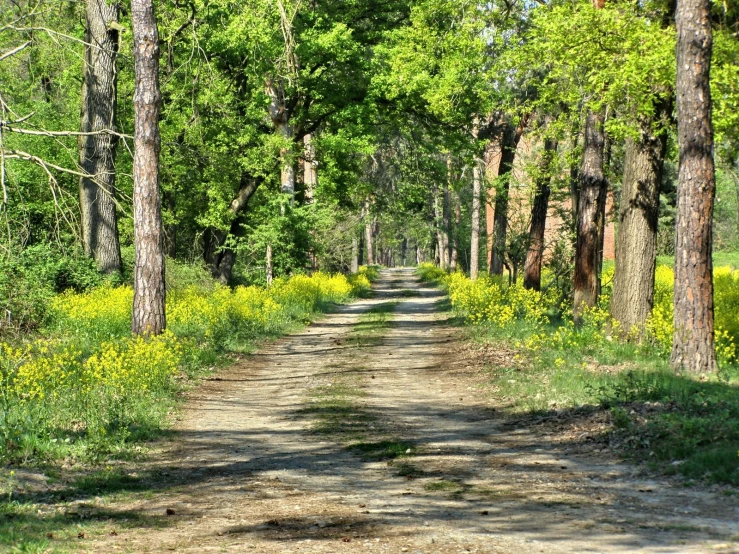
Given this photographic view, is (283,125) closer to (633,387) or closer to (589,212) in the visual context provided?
(589,212)

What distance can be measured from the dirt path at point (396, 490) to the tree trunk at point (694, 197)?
2.89 m

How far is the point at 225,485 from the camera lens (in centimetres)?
834

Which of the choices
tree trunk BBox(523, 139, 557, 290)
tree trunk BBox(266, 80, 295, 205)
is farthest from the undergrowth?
tree trunk BBox(266, 80, 295, 205)

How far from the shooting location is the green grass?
28.5 ft

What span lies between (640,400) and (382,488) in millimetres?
4155

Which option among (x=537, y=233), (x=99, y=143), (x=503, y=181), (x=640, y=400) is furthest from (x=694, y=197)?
(x=503, y=181)

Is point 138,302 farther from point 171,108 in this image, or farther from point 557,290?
point 557,290

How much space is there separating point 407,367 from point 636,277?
4479mm

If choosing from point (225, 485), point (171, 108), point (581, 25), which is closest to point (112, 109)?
point (171, 108)

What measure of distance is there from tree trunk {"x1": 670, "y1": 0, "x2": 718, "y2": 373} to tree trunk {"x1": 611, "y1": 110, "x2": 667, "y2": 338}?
3323mm

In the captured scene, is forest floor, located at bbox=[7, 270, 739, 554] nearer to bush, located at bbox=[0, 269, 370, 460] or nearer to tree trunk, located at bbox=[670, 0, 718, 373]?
bush, located at bbox=[0, 269, 370, 460]

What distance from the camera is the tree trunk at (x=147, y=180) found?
16.1m

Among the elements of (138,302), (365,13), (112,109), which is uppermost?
(365,13)

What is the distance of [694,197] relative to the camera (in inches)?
495
